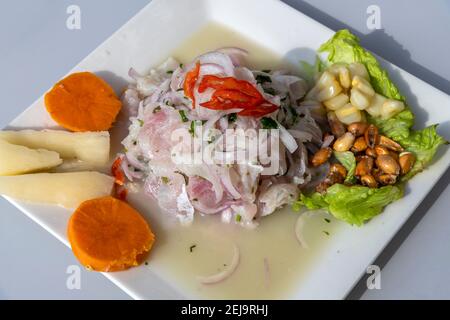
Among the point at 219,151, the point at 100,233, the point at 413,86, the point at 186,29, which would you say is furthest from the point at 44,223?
the point at 413,86

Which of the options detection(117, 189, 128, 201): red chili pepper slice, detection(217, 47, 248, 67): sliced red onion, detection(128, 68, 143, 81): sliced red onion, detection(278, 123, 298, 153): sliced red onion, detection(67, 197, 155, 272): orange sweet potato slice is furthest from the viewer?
detection(217, 47, 248, 67): sliced red onion

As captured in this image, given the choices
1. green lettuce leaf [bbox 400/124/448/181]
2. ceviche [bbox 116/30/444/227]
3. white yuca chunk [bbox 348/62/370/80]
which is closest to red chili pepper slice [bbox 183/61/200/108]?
ceviche [bbox 116/30/444/227]

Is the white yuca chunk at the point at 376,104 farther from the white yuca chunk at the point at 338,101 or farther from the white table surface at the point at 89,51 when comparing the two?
the white table surface at the point at 89,51

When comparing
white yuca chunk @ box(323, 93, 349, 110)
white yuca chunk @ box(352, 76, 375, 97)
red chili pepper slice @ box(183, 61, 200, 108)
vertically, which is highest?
red chili pepper slice @ box(183, 61, 200, 108)

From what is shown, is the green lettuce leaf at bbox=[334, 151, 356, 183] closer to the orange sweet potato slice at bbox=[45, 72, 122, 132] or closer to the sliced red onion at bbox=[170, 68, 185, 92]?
the sliced red onion at bbox=[170, 68, 185, 92]

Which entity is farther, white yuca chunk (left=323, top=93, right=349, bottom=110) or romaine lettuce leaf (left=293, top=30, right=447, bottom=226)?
white yuca chunk (left=323, top=93, right=349, bottom=110)

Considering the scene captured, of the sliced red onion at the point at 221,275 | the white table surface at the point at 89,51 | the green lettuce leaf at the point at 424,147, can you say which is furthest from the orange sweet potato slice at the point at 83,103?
the green lettuce leaf at the point at 424,147
